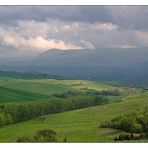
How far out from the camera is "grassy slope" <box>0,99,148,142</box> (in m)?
13.7

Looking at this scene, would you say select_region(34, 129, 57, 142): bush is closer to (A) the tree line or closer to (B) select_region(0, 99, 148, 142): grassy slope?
(B) select_region(0, 99, 148, 142): grassy slope

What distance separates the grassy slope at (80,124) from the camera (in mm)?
13680

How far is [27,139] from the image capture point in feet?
44.5

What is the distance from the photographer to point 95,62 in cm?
1872

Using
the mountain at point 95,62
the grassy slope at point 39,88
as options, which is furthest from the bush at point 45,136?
the grassy slope at point 39,88

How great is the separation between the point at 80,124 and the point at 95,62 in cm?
503

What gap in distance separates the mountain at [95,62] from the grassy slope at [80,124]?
202cm

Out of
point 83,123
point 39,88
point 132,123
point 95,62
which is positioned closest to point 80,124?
point 83,123

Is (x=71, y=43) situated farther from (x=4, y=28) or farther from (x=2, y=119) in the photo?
(x=2, y=119)

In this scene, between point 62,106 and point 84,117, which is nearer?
point 84,117
